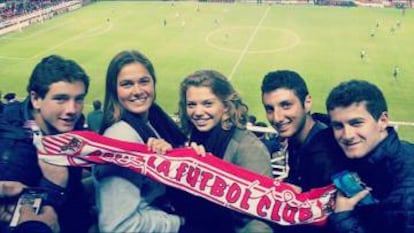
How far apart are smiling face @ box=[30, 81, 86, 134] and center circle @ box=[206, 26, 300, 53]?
35462mm

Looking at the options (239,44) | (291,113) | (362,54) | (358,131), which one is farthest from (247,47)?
(358,131)

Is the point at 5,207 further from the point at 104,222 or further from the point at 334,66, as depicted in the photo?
the point at 334,66

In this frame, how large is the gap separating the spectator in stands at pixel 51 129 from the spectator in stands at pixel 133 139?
0.46 metres

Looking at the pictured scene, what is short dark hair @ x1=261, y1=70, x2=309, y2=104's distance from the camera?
614 cm

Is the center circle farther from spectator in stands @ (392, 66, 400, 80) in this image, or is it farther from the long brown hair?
the long brown hair

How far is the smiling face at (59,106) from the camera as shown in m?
5.66

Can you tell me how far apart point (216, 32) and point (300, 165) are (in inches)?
1695

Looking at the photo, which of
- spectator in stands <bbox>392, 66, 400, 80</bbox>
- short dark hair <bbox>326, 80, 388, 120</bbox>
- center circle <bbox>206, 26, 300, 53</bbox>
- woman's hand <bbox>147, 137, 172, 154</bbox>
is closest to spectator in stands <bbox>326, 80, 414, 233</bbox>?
short dark hair <bbox>326, 80, 388, 120</bbox>

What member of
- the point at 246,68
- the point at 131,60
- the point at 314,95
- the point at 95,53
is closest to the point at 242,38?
the point at 246,68

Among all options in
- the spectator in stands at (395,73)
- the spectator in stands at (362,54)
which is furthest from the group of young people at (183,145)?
the spectator in stands at (362,54)

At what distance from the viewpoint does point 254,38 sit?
4519cm

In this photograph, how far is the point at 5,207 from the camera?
4906mm

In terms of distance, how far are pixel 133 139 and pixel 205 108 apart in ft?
3.25

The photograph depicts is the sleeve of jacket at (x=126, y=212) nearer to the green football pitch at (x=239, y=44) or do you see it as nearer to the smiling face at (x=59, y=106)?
the smiling face at (x=59, y=106)
